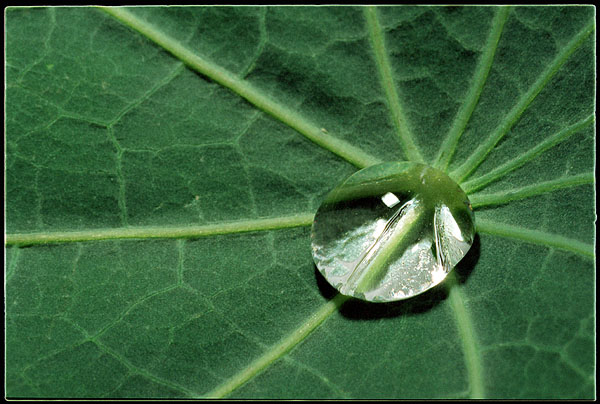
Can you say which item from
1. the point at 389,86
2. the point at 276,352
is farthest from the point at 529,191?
the point at 276,352

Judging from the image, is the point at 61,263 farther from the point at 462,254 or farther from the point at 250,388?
the point at 462,254

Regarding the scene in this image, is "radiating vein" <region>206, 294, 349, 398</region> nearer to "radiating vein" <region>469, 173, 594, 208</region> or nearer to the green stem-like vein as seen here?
the green stem-like vein

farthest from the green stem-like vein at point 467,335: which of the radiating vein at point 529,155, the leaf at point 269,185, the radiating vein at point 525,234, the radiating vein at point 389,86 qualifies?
the radiating vein at point 389,86

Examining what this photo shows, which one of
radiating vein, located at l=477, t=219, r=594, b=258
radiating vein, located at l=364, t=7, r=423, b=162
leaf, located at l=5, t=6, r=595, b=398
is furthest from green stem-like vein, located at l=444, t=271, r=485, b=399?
radiating vein, located at l=364, t=7, r=423, b=162

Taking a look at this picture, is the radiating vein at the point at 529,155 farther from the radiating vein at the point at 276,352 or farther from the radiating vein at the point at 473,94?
the radiating vein at the point at 276,352

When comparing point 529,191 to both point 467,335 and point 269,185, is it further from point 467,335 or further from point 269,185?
point 269,185

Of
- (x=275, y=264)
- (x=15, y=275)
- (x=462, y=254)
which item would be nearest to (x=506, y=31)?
(x=462, y=254)
